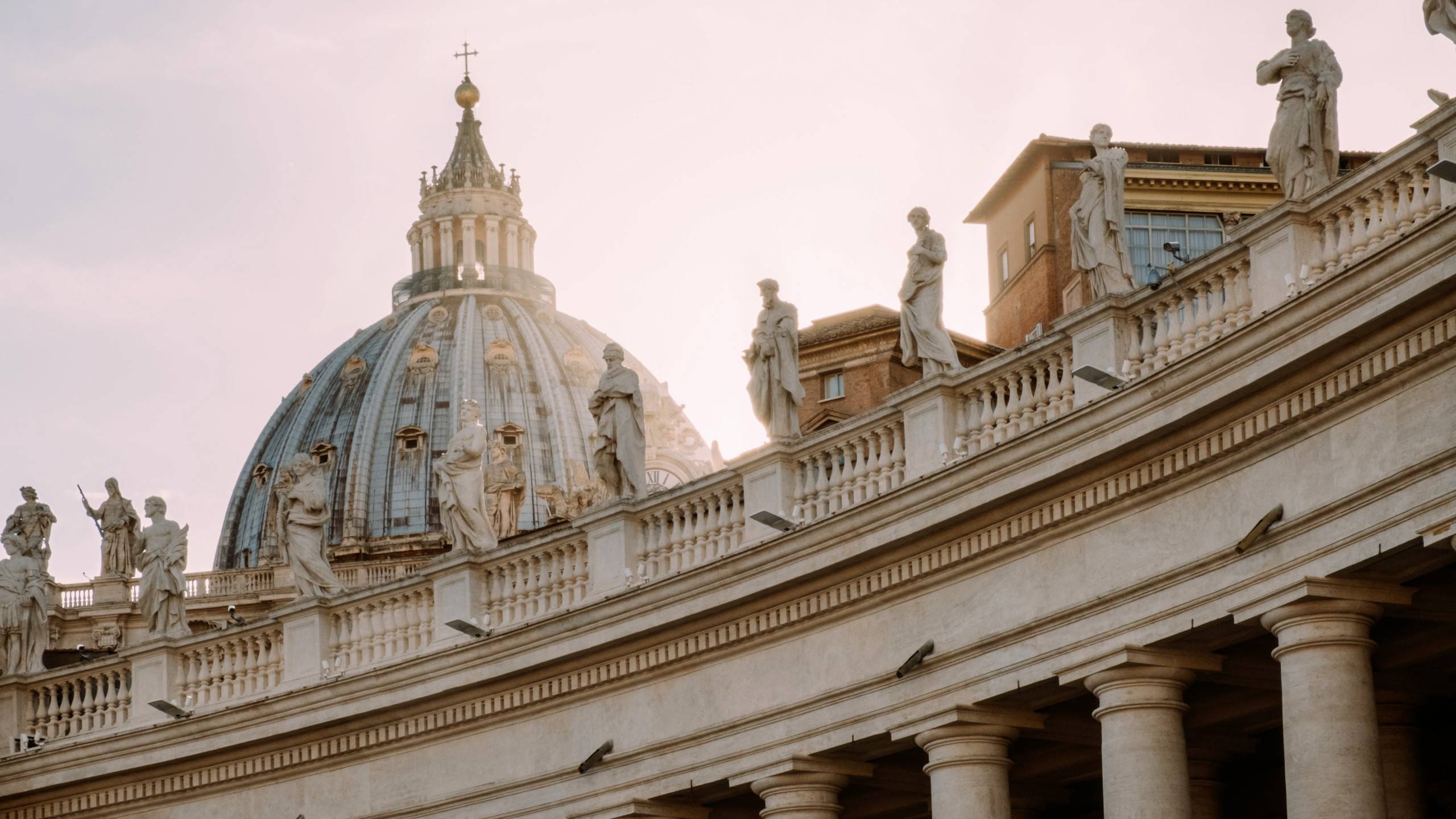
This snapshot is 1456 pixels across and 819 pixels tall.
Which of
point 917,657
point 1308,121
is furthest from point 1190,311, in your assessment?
point 917,657

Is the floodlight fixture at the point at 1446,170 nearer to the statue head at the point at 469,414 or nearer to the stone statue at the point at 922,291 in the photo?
the stone statue at the point at 922,291

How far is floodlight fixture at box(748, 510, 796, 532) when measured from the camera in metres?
32.8

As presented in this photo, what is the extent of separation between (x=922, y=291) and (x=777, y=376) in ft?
7.56

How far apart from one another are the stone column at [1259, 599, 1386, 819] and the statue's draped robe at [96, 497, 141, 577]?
4798 cm

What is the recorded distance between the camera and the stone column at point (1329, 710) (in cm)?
2586

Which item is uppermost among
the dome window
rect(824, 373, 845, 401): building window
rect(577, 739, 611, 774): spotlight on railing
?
the dome window

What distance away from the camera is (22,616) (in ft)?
140

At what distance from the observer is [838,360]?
2331 inches

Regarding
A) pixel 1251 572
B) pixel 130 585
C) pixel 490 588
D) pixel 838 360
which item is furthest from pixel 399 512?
pixel 1251 572

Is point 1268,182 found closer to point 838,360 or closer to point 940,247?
point 838,360

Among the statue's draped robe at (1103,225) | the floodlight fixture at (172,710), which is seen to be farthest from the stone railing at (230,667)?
the statue's draped robe at (1103,225)

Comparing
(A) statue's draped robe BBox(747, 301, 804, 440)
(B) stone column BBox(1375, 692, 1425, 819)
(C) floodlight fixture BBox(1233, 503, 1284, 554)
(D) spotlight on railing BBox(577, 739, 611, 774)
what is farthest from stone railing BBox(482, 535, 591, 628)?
(C) floodlight fixture BBox(1233, 503, 1284, 554)

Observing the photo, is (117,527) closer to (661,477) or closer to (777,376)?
(777,376)

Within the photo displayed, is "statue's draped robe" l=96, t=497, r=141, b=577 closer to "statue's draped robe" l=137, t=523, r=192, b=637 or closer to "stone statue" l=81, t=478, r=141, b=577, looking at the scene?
"stone statue" l=81, t=478, r=141, b=577
